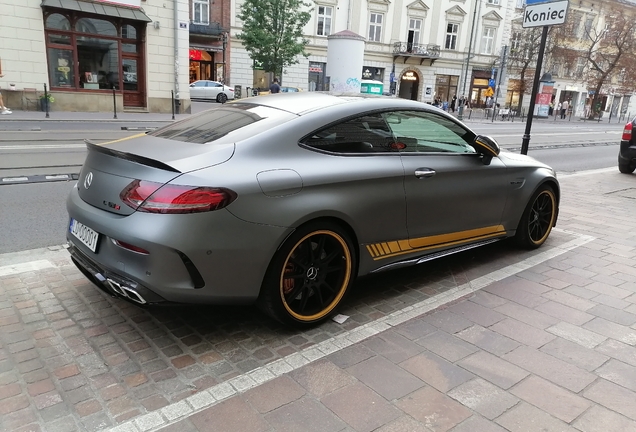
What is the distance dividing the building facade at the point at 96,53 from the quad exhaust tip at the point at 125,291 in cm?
1749

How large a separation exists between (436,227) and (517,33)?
52.0 meters

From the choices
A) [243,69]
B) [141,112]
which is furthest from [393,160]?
[243,69]

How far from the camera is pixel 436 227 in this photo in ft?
13.4

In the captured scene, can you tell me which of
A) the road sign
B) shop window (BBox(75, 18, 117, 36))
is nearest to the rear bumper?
the road sign

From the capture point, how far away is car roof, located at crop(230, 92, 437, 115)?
144 inches

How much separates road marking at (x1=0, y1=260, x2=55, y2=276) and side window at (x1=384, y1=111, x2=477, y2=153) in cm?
313

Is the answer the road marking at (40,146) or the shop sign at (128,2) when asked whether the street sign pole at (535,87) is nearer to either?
the road marking at (40,146)

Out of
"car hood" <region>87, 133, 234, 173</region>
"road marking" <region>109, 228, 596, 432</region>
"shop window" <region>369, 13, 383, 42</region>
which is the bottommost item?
"road marking" <region>109, 228, 596, 432</region>

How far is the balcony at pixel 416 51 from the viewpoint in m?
43.8

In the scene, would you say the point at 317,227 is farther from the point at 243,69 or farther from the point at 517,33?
the point at 517,33

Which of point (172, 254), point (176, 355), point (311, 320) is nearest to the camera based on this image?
point (172, 254)

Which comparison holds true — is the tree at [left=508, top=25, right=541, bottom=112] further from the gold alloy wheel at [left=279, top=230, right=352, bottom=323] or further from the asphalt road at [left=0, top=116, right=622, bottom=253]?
the gold alloy wheel at [left=279, top=230, right=352, bottom=323]

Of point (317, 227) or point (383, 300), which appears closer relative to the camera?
point (317, 227)

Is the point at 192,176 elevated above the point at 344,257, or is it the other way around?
the point at 192,176
